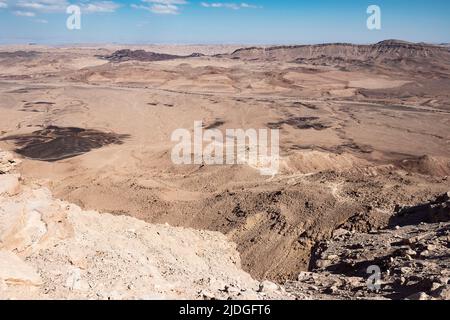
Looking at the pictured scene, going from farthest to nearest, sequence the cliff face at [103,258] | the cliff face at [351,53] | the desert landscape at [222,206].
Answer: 1. the cliff face at [351,53]
2. the desert landscape at [222,206]
3. the cliff face at [103,258]

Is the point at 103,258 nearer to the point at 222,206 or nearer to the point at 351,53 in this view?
the point at 222,206

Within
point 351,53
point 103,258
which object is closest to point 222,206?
point 103,258

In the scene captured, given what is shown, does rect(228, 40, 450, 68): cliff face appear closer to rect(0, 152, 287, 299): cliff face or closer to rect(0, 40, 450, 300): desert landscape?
rect(0, 40, 450, 300): desert landscape

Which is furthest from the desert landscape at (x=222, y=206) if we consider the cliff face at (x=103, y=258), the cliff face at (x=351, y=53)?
the cliff face at (x=351, y=53)

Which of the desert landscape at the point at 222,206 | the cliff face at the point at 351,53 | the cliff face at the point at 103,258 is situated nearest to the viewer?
the cliff face at the point at 103,258

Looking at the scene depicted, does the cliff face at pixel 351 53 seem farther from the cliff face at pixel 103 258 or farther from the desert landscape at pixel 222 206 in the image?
the cliff face at pixel 103 258
